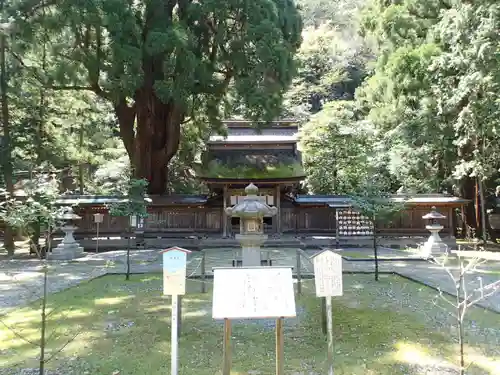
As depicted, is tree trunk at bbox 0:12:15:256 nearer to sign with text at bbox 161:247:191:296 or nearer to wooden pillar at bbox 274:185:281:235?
wooden pillar at bbox 274:185:281:235

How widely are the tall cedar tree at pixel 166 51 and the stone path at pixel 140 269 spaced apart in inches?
209

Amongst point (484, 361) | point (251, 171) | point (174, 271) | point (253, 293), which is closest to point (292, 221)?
point (251, 171)

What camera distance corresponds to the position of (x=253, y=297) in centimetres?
391

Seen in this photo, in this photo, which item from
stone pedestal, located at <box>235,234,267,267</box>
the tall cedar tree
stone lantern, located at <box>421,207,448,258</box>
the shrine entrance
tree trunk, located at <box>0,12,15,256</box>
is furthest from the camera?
the shrine entrance

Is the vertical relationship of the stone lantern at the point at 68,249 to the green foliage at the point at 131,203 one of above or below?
below

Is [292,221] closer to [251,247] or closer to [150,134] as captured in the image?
[150,134]

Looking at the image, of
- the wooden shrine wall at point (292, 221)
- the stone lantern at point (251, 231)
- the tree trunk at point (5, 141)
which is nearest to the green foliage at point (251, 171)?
the wooden shrine wall at point (292, 221)

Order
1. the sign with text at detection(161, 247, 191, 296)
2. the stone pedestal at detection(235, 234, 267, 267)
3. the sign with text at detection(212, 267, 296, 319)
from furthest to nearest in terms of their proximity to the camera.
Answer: the stone pedestal at detection(235, 234, 267, 267)
the sign with text at detection(161, 247, 191, 296)
the sign with text at detection(212, 267, 296, 319)

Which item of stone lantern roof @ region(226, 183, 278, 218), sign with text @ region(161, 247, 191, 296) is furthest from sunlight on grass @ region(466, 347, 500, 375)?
stone lantern roof @ region(226, 183, 278, 218)

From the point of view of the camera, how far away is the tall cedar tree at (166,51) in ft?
45.6

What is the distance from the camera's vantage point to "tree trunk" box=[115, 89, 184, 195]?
17.7m

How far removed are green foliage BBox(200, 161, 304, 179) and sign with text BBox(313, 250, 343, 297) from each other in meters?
12.5

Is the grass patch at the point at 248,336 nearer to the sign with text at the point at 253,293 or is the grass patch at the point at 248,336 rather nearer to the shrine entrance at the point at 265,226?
the sign with text at the point at 253,293

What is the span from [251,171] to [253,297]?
13.5 metres
